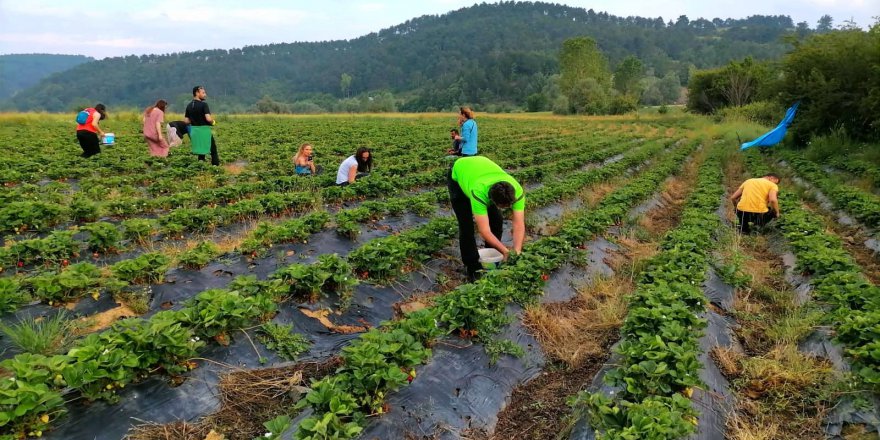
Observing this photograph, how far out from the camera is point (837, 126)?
20.7 meters

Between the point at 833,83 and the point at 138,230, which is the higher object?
the point at 833,83

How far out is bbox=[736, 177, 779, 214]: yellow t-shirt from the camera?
9414 mm

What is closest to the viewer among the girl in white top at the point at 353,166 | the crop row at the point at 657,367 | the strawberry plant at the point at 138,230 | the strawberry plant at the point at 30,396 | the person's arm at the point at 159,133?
the strawberry plant at the point at 30,396

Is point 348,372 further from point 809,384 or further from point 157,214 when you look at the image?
point 157,214

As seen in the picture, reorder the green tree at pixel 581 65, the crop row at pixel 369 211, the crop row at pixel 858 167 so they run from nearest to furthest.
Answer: the crop row at pixel 369 211, the crop row at pixel 858 167, the green tree at pixel 581 65

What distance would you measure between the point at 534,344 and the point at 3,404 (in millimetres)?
4075

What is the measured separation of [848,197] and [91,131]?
19.3 m

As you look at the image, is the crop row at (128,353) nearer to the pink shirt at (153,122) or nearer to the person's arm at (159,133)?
the pink shirt at (153,122)

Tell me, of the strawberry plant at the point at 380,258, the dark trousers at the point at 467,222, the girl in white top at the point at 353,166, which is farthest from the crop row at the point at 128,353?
the girl in white top at the point at 353,166

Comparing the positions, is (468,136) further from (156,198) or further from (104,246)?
(104,246)

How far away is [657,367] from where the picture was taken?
360 cm

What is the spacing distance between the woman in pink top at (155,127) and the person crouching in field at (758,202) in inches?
515

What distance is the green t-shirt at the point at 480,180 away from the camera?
18.2ft

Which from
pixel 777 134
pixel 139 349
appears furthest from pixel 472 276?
pixel 777 134
